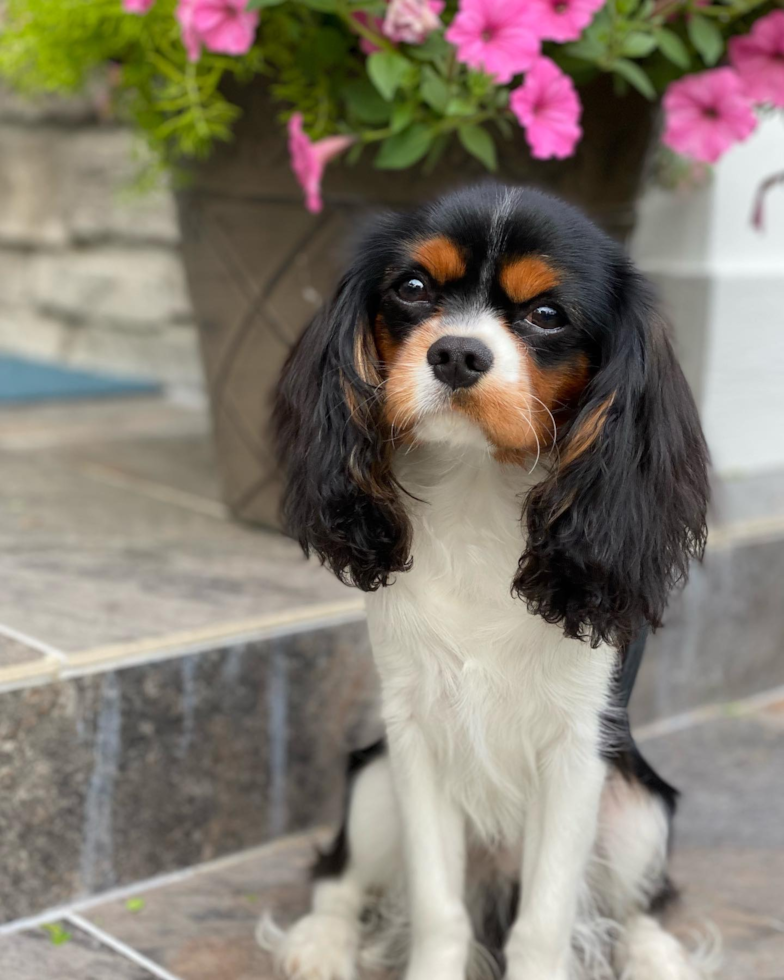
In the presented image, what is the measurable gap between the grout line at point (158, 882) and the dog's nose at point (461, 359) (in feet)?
3.70

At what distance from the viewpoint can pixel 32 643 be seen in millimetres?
2146

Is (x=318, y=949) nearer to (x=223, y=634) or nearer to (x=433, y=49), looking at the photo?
(x=223, y=634)

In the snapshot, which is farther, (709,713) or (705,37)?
(709,713)

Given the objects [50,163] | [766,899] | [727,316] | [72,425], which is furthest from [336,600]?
[50,163]

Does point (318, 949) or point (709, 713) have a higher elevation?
point (318, 949)

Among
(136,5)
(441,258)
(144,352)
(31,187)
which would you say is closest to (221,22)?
(136,5)

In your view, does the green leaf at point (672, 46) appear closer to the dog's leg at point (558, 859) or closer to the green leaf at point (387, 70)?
the green leaf at point (387, 70)

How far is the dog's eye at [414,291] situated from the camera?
64.0 inches

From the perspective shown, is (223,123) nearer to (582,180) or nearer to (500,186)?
(582,180)

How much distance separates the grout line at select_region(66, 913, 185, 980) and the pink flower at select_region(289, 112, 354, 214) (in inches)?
50.2

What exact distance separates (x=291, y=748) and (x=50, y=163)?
3.12 meters

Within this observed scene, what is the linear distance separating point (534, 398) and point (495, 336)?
91 mm

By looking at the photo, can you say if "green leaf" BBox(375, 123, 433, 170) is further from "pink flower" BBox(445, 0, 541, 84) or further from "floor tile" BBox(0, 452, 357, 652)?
"floor tile" BBox(0, 452, 357, 652)

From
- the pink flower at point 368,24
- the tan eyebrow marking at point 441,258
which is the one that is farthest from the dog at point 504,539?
the pink flower at point 368,24
